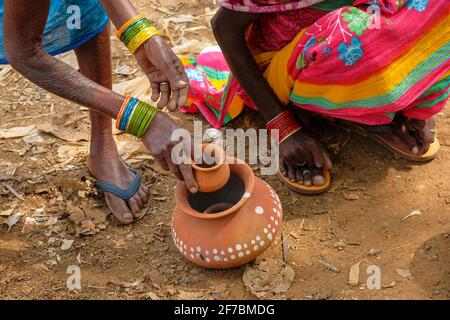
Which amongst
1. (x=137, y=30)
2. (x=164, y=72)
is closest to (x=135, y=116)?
(x=164, y=72)

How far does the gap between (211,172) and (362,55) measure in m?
0.85

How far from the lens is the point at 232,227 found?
7.54ft

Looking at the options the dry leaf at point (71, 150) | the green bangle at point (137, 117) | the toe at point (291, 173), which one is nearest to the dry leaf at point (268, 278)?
the toe at point (291, 173)

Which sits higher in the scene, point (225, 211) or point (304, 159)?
point (225, 211)

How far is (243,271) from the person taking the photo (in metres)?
2.46

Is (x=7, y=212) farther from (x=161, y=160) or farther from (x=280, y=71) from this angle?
(x=280, y=71)

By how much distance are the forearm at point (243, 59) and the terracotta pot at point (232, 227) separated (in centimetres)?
57

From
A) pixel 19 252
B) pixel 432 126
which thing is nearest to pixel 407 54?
pixel 432 126

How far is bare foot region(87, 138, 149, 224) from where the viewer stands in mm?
2832

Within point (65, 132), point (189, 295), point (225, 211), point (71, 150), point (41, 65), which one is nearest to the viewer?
point (41, 65)

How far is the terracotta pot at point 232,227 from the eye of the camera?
90.4 inches

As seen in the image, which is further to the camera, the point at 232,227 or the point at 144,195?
the point at 144,195

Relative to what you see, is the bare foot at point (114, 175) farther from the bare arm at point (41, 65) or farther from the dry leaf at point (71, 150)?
the bare arm at point (41, 65)

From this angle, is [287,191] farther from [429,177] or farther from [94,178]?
[94,178]
